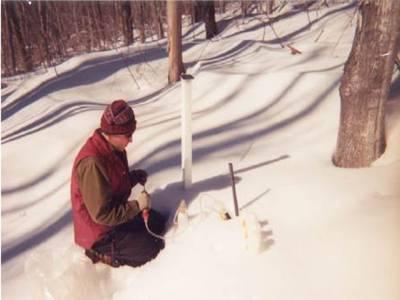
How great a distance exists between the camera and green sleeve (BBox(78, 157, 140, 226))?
2.25 metres

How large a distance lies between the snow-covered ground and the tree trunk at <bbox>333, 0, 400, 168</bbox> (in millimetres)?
121

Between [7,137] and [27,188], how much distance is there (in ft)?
5.98

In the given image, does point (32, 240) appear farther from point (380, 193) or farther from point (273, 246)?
point (380, 193)

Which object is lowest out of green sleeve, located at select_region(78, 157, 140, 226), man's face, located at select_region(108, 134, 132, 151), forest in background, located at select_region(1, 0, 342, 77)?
forest in background, located at select_region(1, 0, 342, 77)

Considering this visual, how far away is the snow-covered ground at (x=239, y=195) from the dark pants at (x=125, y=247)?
0.21 feet

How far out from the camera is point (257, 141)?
157 inches

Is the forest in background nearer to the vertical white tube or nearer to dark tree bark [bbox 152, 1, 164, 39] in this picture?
dark tree bark [bbox 152, 1, 164, 39]

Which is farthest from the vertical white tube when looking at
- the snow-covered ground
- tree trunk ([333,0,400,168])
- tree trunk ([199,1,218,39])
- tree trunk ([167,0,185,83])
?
tree trunk ([199,1,218,39])

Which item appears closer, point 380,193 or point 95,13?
point 380,193

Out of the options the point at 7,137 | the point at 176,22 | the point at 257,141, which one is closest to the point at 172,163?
the point at 257,141

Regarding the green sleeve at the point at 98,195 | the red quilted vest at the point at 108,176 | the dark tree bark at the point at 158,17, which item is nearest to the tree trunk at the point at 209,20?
the dark tree bark at the point at 158,17

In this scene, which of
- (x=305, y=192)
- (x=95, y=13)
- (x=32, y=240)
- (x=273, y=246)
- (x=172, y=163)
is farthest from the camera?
(x=95, y=13)

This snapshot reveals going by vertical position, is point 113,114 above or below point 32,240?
above

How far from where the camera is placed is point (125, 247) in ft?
8.29
